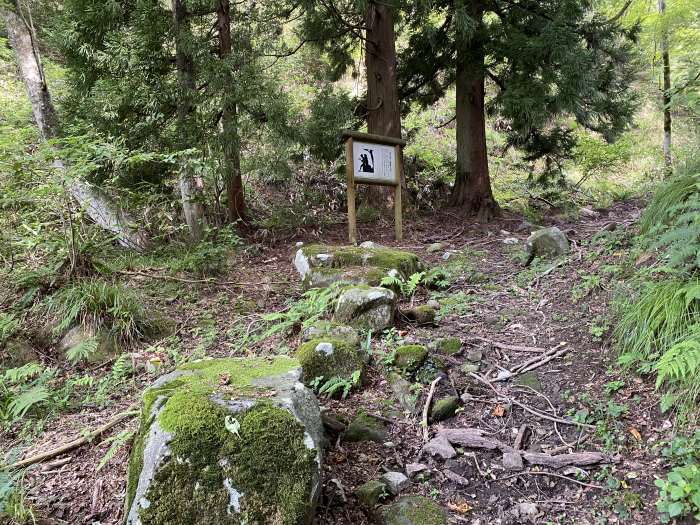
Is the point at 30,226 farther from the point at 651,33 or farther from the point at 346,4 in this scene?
the point at 651,33

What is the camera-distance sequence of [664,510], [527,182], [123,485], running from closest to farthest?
1. [664,510]
2. [123,485]
3. [527,182]

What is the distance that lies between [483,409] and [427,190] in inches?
280

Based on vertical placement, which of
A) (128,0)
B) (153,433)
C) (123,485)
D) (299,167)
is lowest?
(123,485)

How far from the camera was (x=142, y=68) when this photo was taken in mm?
6305

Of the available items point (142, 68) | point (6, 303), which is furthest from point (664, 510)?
point (142, 68)

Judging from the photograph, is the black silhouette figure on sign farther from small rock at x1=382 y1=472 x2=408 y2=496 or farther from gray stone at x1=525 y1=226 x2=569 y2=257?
small rock at x1=382 y1=472 x2=408 y2=496

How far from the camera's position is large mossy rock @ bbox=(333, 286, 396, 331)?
12.9 ft

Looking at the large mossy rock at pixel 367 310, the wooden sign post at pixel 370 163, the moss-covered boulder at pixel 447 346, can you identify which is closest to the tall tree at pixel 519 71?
the wooden sign post at pixel 370 163

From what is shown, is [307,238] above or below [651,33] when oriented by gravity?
below

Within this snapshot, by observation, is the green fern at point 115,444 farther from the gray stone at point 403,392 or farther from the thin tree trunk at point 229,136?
the thin tree trunk at point 229,136

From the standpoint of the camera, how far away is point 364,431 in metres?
2.72

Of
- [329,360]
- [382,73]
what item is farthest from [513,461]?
[382,73]

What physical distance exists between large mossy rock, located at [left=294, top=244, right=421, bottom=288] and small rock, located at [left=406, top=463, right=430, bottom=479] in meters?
2.30

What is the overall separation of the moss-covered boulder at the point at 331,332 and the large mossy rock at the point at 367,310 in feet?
0.66
